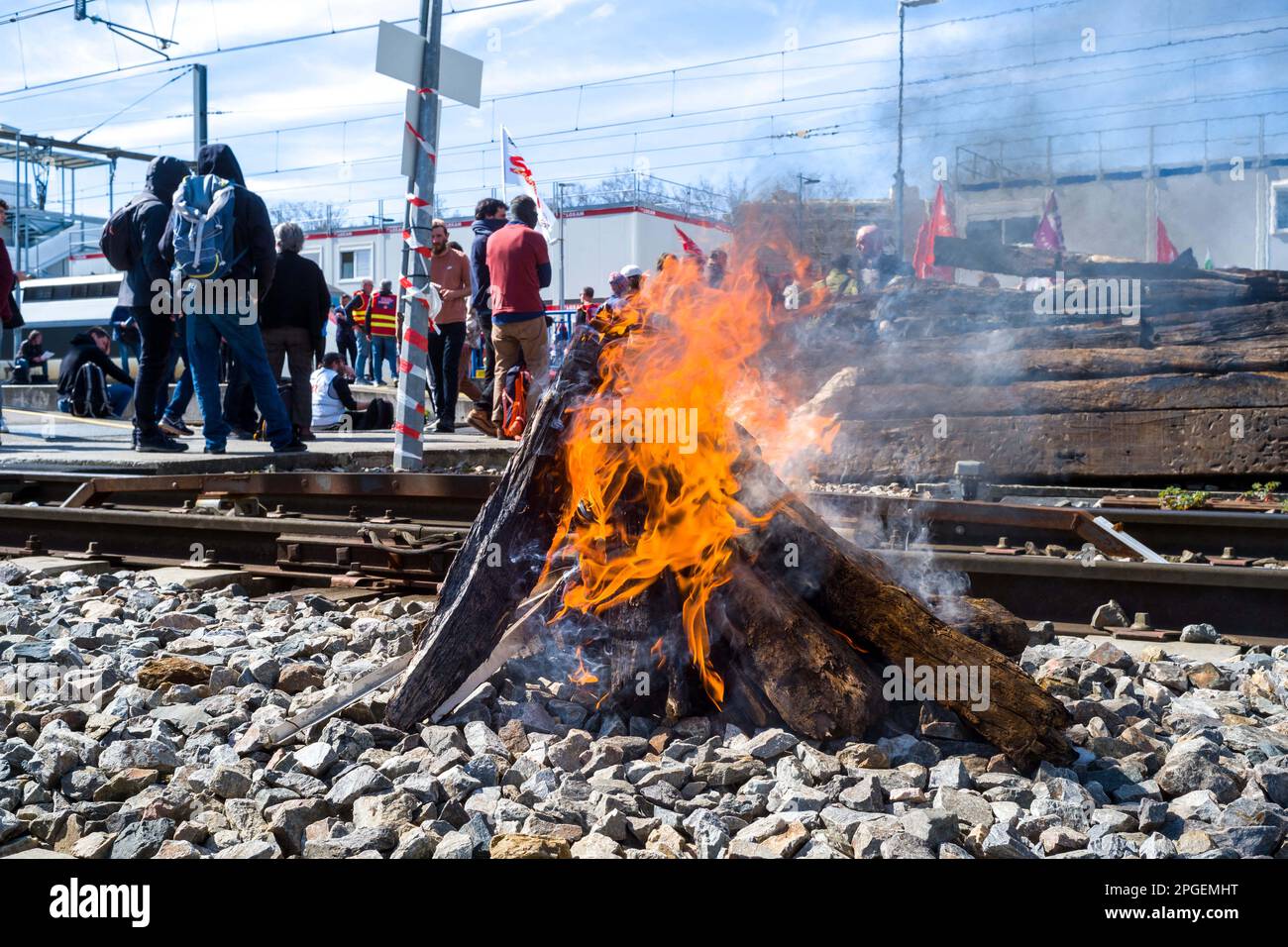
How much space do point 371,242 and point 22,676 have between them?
42125mm

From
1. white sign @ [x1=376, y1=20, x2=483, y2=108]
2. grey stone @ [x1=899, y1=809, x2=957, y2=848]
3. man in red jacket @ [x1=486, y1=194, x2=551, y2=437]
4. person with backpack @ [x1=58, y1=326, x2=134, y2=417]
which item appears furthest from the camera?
person with backpack @ [x1=58, y1=326, x2=134, y2=417]

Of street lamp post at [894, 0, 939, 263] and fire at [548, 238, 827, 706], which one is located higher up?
street lamp post at [894, 0, 939, 263]

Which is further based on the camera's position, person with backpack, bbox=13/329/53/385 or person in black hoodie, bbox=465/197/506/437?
person with backpack, bbox=13/329/53/385

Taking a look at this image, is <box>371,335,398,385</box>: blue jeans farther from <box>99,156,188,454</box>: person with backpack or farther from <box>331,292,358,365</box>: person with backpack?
<box>99,156,188,454</box>: person with backpack

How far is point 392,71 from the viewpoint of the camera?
936 centimetres

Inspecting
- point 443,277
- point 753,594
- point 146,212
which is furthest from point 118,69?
point 753,594

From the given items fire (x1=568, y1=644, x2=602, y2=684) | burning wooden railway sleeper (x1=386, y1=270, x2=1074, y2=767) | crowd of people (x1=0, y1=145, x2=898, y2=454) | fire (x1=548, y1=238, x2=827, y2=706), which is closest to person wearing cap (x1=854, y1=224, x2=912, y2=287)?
crowd of people (x1=0, y1=145, x2=898, y2=454)

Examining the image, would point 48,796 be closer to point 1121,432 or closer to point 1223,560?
point 1223,560

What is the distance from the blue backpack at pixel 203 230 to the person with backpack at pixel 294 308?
199 cm

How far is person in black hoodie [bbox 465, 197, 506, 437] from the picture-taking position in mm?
13133

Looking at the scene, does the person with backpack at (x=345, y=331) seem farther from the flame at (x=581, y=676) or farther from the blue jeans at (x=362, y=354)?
the flame at (x=581, y=676)

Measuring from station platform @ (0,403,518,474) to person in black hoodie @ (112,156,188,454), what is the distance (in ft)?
1.12

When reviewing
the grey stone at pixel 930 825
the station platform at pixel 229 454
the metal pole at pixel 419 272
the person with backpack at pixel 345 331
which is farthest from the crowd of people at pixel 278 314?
the person with backpack at pixel 345 331
